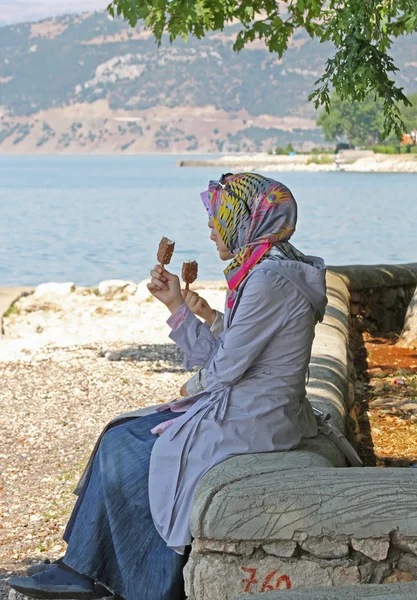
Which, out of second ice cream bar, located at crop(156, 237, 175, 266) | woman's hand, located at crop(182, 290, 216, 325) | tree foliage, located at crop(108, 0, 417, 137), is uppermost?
tree foliage, located at crop(108, 0, 417, 137)

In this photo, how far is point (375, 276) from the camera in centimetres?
914

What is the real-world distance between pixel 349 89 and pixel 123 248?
26102 millimetres

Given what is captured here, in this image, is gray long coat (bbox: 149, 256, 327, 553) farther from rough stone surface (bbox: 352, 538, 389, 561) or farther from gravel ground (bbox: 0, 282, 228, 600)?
gravel ground (bbox: 0, 282, 228, 600)

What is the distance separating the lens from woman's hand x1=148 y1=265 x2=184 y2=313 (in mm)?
3691

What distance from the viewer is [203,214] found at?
158 feet

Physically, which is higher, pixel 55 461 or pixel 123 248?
pixel 55 461

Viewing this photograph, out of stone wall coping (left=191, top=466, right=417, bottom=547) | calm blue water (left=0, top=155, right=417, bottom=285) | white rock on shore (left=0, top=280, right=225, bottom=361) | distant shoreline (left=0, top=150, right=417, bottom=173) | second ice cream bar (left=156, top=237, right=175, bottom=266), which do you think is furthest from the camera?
distant shoreline (left=0, top=150, right=417, bottom=173)

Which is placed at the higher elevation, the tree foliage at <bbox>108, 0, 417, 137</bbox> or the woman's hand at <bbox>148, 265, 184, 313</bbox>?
the tree foliage at <bbox>108, 0, 417, 137</bbox>

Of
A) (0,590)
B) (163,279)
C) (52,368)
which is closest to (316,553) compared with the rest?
(163,279)

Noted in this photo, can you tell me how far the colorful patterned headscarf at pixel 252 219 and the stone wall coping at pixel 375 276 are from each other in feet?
17.4

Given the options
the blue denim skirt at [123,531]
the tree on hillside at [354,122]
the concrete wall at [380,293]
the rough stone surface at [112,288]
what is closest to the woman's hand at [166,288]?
the blue denim skirt at [123,531]

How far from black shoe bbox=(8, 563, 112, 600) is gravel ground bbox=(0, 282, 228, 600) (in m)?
0.53

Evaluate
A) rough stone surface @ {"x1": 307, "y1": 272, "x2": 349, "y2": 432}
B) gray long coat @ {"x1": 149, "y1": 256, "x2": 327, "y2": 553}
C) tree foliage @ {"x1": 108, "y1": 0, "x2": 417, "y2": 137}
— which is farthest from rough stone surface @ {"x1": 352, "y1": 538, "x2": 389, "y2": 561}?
tree foliage @ {"x1": 108, "y1": 0, "x2": 417, "y2": 137}

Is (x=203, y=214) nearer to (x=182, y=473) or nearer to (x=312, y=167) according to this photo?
(x=182, y=473)
